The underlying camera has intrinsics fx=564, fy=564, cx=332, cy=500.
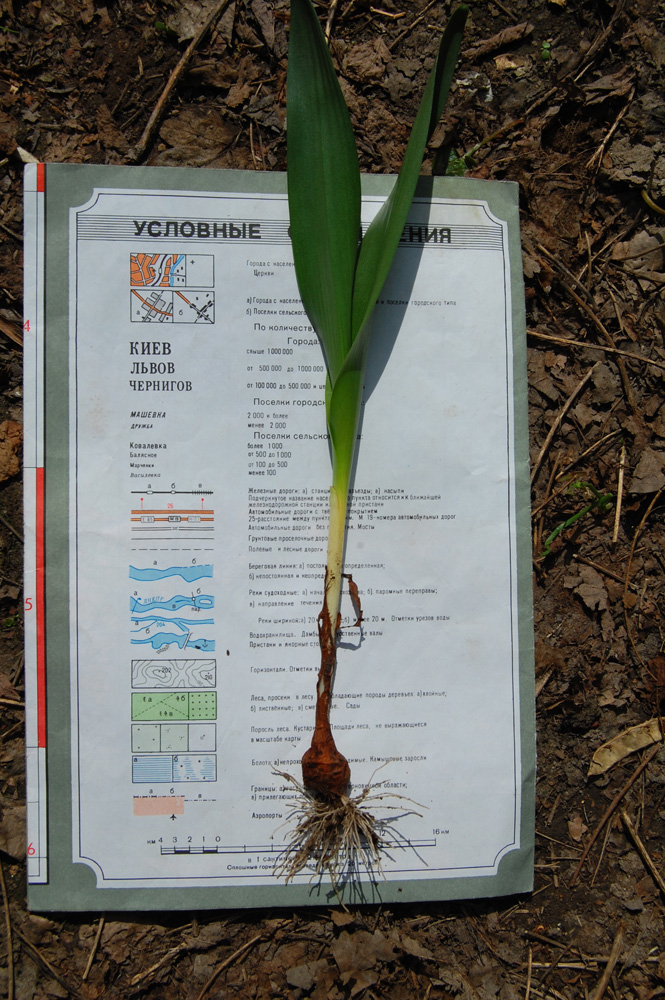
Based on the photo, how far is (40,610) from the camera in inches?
33.0

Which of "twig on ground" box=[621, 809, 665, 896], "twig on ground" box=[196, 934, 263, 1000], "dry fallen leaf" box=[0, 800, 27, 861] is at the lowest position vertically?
"twig on ground" box=[196, 934, 263, 1000]

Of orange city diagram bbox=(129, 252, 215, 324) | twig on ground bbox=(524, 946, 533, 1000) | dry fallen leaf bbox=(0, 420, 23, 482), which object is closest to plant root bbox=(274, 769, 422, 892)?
twig on ground bbox=(524, 946, 533, 1000)

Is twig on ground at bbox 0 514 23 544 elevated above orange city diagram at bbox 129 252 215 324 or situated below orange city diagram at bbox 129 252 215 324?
below

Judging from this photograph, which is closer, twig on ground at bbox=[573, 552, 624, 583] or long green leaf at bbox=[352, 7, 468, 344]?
long green leaf at bbox=[352, 7, 468, 344]

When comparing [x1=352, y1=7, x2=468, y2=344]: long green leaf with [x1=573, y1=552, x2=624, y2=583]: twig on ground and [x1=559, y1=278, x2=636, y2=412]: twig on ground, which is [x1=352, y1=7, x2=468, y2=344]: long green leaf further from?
[x1=573, y1=552, x2=624, y2=583]: twig on ground

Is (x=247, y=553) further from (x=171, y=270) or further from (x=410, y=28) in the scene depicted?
(x=410, y=28)

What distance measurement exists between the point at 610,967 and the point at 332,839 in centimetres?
45

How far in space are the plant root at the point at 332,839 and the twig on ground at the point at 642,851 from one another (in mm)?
350

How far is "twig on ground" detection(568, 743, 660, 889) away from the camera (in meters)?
0.86

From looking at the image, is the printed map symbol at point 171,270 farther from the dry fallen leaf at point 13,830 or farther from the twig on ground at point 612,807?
the twig on ground at point 612,807

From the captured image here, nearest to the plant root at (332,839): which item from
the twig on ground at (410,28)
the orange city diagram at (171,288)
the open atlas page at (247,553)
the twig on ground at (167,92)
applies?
the open atlas page at (247,553)

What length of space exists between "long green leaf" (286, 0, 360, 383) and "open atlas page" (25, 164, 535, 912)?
0.19 ft

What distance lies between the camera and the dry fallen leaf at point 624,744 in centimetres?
88

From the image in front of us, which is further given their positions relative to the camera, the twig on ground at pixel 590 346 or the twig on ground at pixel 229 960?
the twig on ground at pixel 590 346
